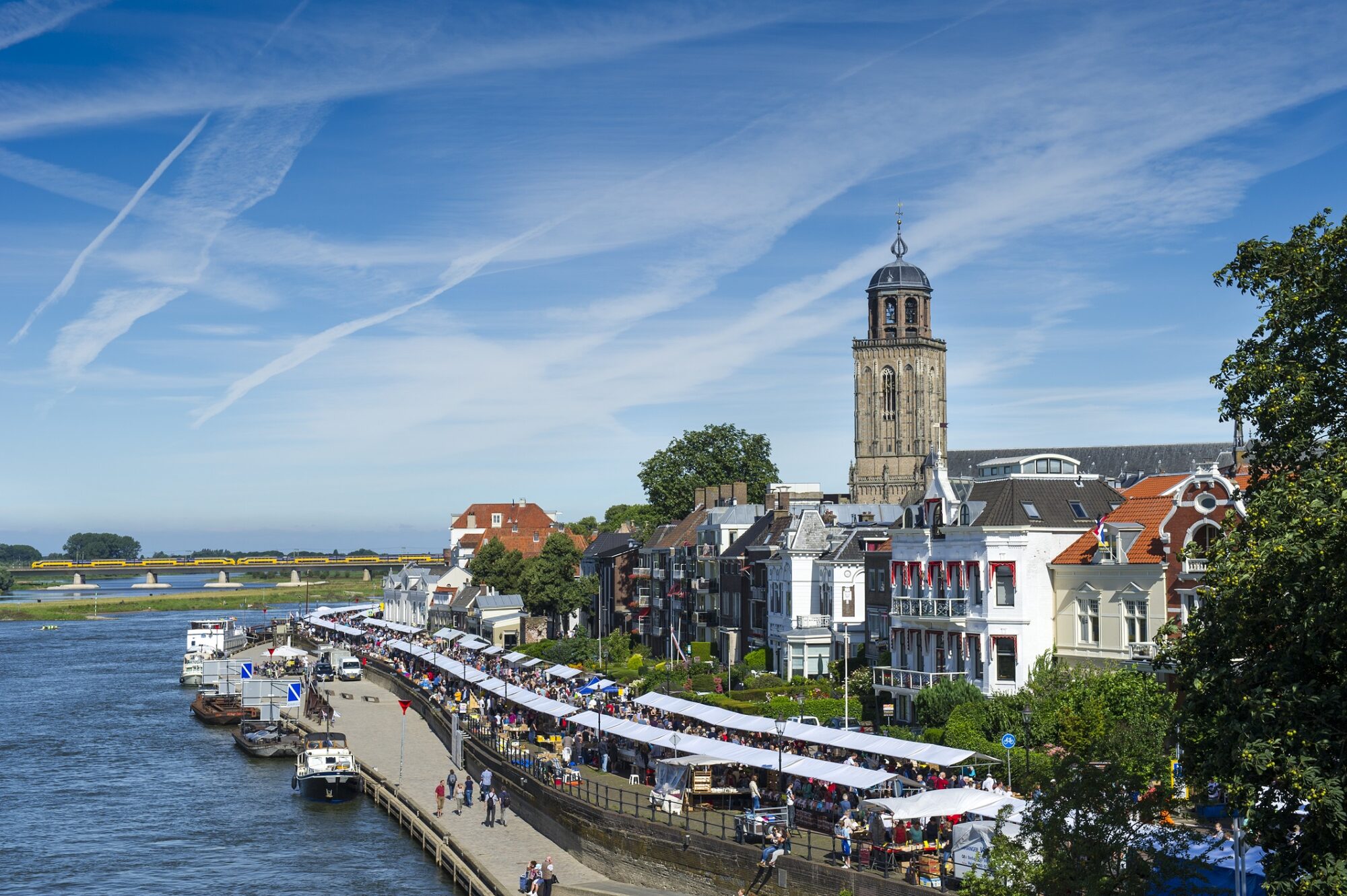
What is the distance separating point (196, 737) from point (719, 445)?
3014 inches

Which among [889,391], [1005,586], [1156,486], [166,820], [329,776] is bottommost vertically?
[166,820]

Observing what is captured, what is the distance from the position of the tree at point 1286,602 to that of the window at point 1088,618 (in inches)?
1023

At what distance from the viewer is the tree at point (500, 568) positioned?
466 ft

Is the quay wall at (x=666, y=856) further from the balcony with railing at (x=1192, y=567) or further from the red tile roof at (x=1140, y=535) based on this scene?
the red tile roof at (x=1140, y=535)

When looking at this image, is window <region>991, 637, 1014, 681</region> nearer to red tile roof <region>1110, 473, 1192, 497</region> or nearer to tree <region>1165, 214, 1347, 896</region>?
red tile roof <region>1110, 473, 1192, 497</region>

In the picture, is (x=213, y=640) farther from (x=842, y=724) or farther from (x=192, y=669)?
(x=842, y=724)

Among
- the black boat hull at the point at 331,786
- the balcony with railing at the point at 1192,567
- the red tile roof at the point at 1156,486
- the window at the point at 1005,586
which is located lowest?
the black boat hull at the point at 331,786

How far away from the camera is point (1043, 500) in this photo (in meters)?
61.5

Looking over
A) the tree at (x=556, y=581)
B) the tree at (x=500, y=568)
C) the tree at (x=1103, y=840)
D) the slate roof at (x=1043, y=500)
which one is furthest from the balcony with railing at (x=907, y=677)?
the tree at (x=500, y=568)

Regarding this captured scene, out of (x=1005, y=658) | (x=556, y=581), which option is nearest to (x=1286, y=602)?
(x=1005, y=658)

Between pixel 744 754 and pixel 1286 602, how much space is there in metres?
29.6

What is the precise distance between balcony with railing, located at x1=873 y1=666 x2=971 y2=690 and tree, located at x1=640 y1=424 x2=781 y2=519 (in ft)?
279

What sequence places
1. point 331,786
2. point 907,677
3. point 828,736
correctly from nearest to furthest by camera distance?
point 828,736 < point 907,677 < point 331,786

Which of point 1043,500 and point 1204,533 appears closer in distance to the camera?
point 1204,533
